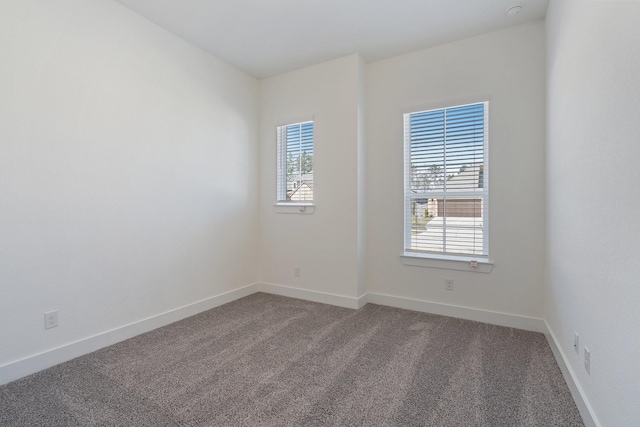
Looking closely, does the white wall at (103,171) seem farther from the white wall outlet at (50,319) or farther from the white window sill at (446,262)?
the white window sill at (446,262)

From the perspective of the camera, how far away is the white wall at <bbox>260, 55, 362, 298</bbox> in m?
3.53

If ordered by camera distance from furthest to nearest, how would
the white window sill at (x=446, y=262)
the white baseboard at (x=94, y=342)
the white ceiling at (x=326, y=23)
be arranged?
the white window sill at (x=446, y=262) < the white ceiling at (x=326, y=23) < the white baseboard at (x=94, y=342)

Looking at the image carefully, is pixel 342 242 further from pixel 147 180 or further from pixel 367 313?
pixel 147 180

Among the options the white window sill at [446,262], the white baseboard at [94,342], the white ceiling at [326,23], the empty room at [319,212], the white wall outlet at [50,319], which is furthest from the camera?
the white window sill at [446,262]

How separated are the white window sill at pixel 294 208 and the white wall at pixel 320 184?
51mm

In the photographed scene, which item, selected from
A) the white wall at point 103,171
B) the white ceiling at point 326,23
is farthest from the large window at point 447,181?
the white wall at point 103,171

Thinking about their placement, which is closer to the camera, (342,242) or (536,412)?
(536,412)

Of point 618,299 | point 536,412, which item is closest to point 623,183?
point 618,299

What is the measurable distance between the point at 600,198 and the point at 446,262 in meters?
1.83

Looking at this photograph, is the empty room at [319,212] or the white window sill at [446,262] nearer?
the empty room at [319,212]

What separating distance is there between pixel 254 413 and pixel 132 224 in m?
1.93

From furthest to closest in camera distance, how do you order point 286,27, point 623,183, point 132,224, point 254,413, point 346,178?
point 346,178, point 286,27, point 132,224, point 254,413, point 623,183

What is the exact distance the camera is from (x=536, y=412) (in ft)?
5.72

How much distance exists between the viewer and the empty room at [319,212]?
1708 millimetres
